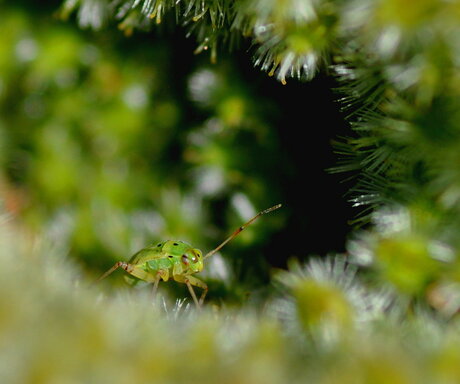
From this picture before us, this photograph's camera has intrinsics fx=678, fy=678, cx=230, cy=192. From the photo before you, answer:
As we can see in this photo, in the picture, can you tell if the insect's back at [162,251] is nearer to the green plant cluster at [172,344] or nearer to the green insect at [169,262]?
the green insect at [169,262]

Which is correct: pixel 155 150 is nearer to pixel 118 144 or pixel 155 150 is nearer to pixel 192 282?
pixel 118 144

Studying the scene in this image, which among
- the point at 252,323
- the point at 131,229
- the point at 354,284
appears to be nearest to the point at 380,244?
the point at 354,284

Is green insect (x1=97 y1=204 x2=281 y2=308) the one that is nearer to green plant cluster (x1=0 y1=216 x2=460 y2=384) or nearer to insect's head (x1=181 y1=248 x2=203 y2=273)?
insect's head (x1=181 y1=248 x2=203 y2=273)

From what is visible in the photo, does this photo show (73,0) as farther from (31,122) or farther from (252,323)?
(252,323)

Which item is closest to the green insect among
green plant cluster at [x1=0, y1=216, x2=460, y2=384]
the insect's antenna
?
the insect's antenna

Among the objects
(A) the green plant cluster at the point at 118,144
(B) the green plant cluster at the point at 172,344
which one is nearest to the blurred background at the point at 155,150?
(A) the green plant cluster at the point at 118,144

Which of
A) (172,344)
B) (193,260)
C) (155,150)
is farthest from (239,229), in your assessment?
(172,344)

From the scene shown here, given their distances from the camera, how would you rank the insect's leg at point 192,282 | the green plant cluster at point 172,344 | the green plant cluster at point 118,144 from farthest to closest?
1. the green plant cluster at point 118,144
2. the insect's leg at point 192,282
3. the green plant cluster at point 172,344
